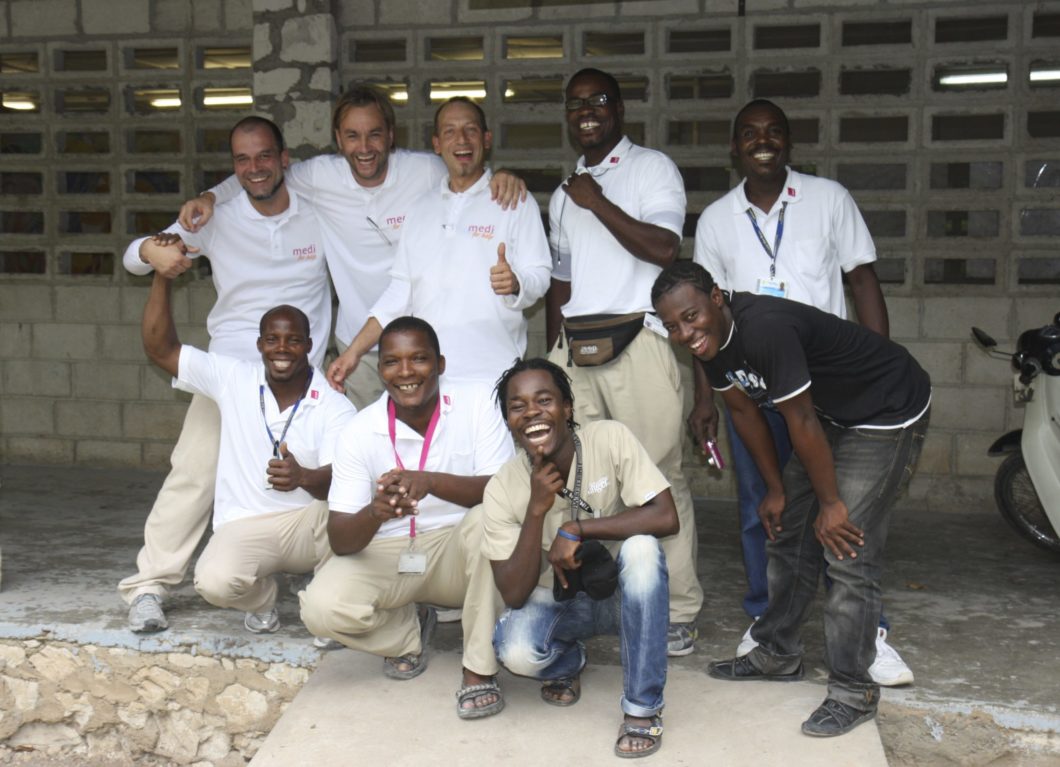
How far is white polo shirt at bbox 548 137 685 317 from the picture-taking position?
424 centimetres

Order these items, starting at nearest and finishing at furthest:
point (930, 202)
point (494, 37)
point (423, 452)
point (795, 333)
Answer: point (795, 333)
point (423, 452)
point (930, 202)
point (494, 37)

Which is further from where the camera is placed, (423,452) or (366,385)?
(366,385)

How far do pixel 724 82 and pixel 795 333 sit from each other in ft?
10.7

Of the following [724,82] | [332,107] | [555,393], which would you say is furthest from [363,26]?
[555,393]

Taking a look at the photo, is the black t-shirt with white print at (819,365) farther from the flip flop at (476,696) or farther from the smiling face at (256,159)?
the smiling face at (256,159)

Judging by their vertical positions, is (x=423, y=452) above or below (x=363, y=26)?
below

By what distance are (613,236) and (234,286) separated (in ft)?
4.88

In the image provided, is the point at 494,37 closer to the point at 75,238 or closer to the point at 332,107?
the point at 332,107

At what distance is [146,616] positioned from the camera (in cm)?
433

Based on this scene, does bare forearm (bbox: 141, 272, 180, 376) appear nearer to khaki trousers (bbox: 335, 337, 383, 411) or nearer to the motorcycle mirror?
khaki trousers (bbox: 335, 337, 383, 411)

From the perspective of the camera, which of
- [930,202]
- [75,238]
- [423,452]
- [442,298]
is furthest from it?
[75,238]

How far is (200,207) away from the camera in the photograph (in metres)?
4.45

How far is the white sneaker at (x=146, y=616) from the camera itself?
4.32m

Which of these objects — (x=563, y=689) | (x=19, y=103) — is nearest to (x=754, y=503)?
(x=563, y=689)
